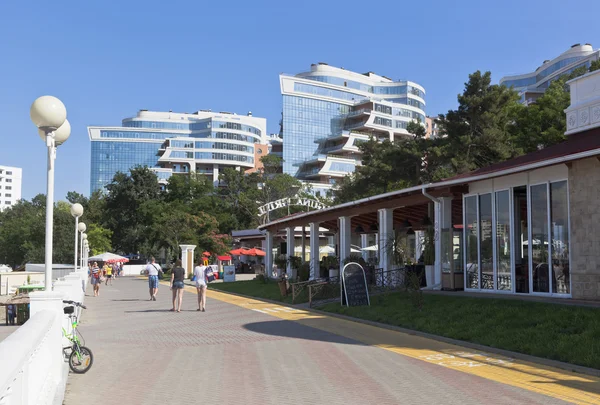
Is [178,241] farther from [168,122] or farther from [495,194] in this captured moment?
[168,122]

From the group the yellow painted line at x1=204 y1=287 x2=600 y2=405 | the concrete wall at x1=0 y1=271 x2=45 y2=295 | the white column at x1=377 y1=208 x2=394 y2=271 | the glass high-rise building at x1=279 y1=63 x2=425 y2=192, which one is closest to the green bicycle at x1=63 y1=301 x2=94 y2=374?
the yellow painted line at x1=204 y1=287 x2=600 y2=405

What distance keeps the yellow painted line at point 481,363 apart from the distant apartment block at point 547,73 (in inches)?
3901

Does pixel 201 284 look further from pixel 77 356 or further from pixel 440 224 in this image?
pixel 77 356

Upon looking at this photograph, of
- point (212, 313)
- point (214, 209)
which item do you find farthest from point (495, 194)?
point (214, 209)

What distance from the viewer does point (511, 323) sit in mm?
12531

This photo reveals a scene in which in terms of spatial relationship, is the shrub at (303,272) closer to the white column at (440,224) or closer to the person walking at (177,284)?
the person walking at (177,284)

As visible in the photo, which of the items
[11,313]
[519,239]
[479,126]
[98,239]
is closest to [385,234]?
[519,239]

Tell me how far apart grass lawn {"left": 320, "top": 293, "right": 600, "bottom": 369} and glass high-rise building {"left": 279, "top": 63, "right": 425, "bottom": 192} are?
94.7m

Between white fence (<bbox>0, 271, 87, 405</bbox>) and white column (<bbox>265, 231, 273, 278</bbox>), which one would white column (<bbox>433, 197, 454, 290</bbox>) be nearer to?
white fence (<bbox>0, 271, 87, 405</bbox>)

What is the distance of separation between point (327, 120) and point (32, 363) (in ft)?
388

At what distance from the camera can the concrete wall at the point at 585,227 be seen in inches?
561

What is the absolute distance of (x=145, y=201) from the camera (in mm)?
80875

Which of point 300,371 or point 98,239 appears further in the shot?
point 98,239

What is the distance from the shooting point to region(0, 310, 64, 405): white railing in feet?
12.5
